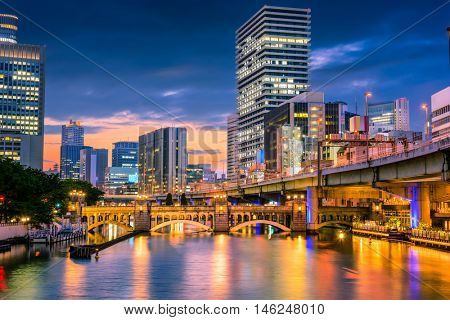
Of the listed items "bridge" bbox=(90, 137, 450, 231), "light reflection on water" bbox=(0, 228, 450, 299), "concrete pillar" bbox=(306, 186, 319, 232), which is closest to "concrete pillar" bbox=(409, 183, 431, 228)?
"bridge" bbox=(90, 137, 450, 231)

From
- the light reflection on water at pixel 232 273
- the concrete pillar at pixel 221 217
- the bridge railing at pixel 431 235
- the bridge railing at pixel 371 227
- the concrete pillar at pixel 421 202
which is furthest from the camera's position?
the concrete pillar at pixel 221 217

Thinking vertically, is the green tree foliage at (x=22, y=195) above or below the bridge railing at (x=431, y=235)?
above

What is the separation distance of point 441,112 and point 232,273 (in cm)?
11892

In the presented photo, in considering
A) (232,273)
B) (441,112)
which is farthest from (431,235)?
(441,112)

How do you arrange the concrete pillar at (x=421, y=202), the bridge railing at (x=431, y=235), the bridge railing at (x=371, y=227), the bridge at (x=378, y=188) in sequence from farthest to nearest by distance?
the bridge railing at (x=371, y=227) → the concrete pillar at (x=421, y=202) → the bridge railing at (x=431, y=235) → the bridge at (x=378, y=188)

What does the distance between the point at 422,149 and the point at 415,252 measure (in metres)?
17.7

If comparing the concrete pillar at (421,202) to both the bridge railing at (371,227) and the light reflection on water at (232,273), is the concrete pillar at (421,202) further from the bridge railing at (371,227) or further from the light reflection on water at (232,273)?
the light reflection on water at (232,273)

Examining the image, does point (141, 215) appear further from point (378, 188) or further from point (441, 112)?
point (441, 112)

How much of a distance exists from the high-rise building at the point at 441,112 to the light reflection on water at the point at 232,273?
237ft

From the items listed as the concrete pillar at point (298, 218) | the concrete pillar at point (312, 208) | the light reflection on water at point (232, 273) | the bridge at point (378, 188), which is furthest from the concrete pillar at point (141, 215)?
the light reflection on water at point (232, 273)

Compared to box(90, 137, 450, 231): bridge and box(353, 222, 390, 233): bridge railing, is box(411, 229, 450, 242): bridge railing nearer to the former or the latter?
box(90, 137, 450, 231): bridge

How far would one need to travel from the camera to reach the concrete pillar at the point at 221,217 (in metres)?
141
